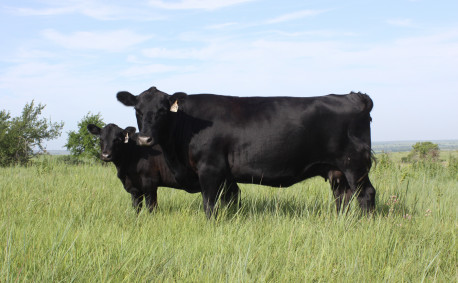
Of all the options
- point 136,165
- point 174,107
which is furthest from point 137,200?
point 174,107

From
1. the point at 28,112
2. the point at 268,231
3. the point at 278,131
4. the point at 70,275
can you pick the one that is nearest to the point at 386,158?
the point at 278,131

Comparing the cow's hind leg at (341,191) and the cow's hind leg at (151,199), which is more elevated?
the cow's hind leg at (341,191)

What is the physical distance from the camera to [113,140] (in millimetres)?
7121

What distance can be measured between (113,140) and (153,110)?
156 cm

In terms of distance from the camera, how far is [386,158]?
11.9 m

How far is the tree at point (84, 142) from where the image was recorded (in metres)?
16.5

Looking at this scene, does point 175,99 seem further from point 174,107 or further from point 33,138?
point 33,138

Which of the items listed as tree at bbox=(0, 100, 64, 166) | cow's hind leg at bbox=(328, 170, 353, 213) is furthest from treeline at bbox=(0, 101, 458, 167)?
cow's hind leg at bbox=(328, 170, 353, 213)

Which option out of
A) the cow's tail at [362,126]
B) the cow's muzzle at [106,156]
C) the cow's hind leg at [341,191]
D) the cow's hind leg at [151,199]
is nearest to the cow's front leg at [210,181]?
the cow's hind leg at [151,199]

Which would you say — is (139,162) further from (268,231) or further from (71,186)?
(268,231)

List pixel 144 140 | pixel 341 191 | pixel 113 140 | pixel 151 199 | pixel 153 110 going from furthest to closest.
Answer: pixel 113 140, pixel 151 199, pixel 341 191, pixel 153 110, pixel 144 140

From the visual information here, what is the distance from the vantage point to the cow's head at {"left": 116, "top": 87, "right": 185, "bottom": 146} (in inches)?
231

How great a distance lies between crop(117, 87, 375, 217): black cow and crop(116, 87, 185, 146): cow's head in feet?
0.05

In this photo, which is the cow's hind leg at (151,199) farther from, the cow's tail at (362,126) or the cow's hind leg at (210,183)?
the cow's tail at (362,126)
